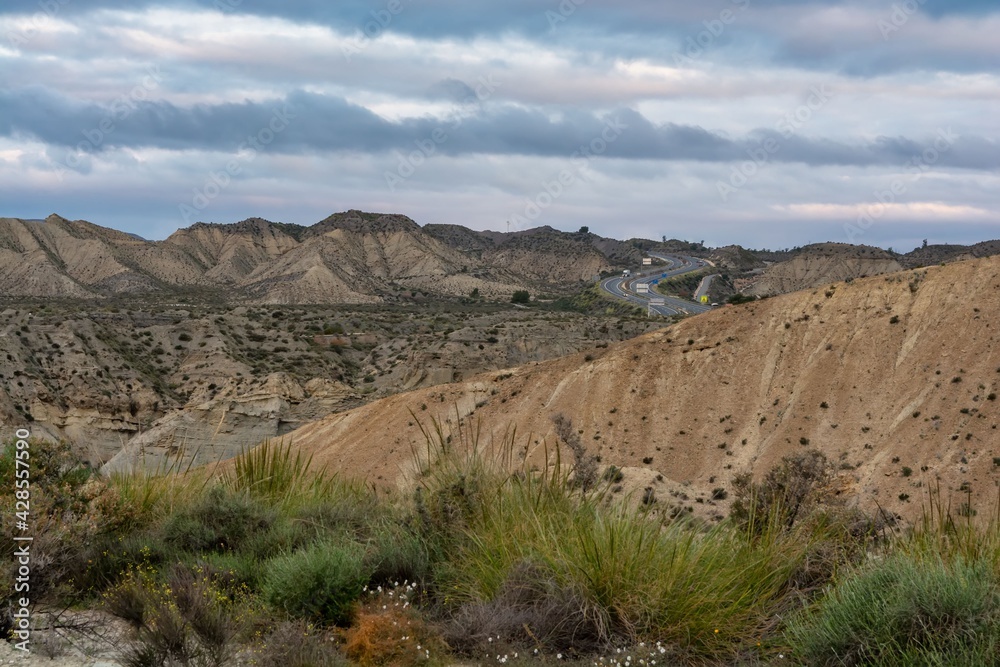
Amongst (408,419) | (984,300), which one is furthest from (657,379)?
(984,300)

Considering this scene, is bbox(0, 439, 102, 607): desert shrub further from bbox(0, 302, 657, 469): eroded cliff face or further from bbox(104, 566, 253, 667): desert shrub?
bbox(0, 302, 657, 469): eroded cliff face

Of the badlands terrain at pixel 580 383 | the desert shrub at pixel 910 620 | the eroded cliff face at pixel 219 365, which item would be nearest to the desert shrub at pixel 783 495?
the desert shrub at pixel 910 620

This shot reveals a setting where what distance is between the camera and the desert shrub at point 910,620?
5137 millimetres

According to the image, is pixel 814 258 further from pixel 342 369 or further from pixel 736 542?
pixel 736 542

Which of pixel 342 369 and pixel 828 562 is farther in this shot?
pixel 342 369

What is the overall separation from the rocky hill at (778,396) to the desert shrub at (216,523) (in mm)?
19926

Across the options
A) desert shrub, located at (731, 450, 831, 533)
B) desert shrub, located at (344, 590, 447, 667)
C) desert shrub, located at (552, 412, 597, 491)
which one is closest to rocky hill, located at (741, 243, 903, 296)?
desert shrub, located at (731, 450, 831, 533)

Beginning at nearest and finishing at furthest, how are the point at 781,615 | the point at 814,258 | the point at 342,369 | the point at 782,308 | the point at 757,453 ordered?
the point at 781,615 < the point at 757,453 < the point at 782,308 < the point at 342,369 < the point at 814,258

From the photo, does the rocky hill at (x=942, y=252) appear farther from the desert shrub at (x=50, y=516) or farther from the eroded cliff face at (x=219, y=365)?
the desert shrub at (x=50, y=516)

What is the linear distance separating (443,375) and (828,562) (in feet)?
150

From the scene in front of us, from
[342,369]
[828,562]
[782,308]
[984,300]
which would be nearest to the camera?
[828,562]

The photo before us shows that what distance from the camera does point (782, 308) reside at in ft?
128

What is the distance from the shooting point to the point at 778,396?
3447cm

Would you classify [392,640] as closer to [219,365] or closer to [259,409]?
[259,409]
